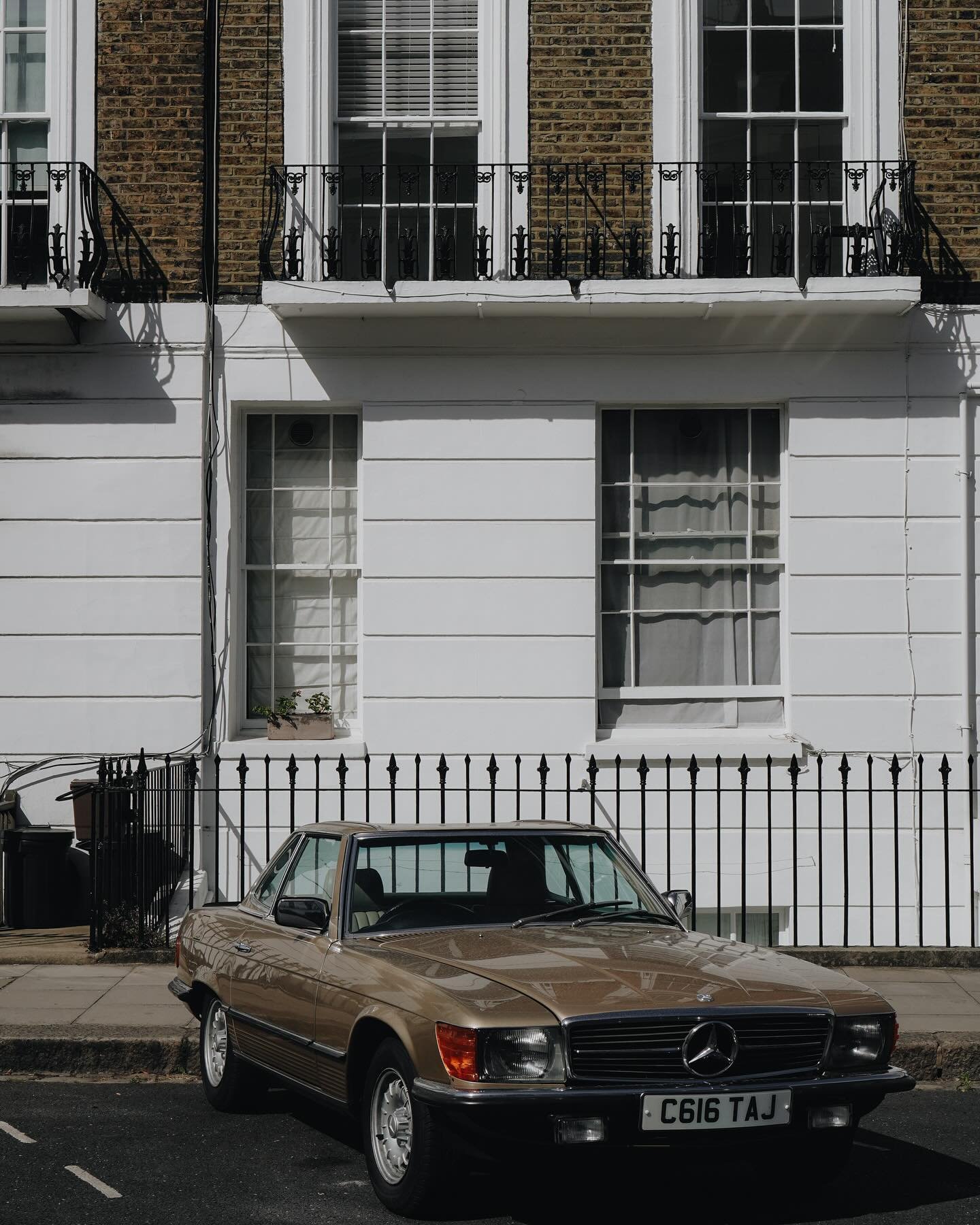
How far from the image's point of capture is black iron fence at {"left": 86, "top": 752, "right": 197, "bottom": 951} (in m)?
10.4

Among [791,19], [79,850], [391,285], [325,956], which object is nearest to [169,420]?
[391,285]

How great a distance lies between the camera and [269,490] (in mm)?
13430

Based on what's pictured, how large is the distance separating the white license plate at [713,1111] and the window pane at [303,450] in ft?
29.2

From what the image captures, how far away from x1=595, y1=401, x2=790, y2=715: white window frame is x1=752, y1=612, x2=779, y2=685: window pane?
0.05 metres

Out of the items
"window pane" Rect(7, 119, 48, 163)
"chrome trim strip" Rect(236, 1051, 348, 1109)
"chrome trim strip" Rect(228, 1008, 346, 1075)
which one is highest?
"window pane" Rect(7, 119, 48, 163)

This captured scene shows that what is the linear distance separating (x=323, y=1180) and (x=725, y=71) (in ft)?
34.0

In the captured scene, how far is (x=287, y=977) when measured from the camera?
652 centimetres

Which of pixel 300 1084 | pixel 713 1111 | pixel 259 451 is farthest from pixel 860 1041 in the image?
pixel 259 451

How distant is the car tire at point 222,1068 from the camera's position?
7.09 meters

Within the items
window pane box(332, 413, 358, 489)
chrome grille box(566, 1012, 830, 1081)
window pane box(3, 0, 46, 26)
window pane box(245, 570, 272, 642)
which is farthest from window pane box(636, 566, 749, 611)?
chrome grille box(566, 1012, 830, 1081)

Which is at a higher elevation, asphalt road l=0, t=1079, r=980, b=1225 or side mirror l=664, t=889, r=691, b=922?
side mirror l=664, t=889, r=691, b=922

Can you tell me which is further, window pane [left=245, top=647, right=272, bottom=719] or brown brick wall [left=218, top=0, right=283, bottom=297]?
window pane [left=245, top=647, right=272, bottom=719]

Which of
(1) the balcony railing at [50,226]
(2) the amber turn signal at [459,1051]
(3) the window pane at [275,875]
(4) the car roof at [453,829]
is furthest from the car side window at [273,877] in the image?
(1) the balcony railing at [50,226]

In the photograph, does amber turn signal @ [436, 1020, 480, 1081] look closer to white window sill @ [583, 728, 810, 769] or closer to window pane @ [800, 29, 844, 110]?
white window sill @ [583, 728, 810, 769]
